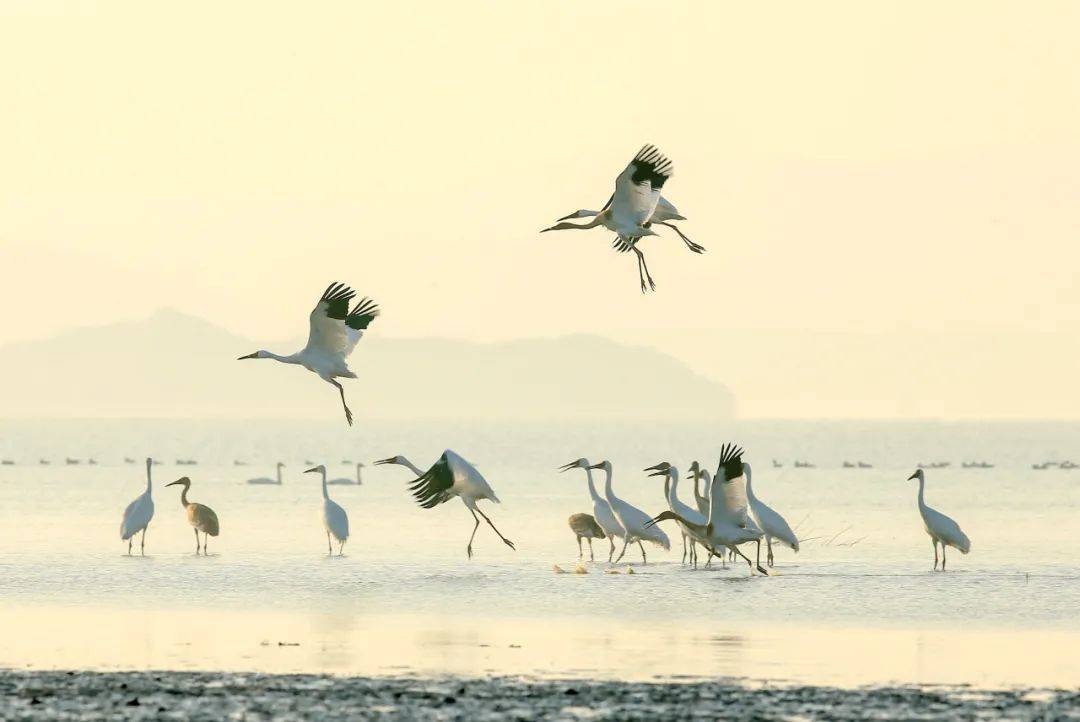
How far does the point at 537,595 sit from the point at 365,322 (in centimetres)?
399

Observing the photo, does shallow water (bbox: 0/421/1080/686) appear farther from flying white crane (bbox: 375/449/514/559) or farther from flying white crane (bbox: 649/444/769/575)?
flying white crane (bbox: 375/449/514/559)

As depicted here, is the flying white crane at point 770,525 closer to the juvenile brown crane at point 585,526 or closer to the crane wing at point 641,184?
the juvenile brown crane at point 585,526

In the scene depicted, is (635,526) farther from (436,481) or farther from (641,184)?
(641,184)

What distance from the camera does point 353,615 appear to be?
67.7ft

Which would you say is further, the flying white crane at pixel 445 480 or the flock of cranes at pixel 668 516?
the flock of cranes at pixel 668 516

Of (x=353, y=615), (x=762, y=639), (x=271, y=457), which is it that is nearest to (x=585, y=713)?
(x=762, y=639)

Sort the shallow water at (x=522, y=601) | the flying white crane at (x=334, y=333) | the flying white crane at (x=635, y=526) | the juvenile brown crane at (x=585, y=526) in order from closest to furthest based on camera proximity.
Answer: the shallow water at (x=522, y=601), the flying white crane at (x=334, y=333), the flying white crane at (x=635, y=526), the juvenile brown crane at (x=585, y=526)

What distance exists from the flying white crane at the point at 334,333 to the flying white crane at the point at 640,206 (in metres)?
3.82

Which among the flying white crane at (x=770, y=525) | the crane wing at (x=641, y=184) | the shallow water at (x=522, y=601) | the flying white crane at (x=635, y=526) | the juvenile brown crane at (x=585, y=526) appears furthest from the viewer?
the juvenile brown crane at (x=585, y=526)

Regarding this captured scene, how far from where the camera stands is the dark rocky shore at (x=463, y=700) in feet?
42.7

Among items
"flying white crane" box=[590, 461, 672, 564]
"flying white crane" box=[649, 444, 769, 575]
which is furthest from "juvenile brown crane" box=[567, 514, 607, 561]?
"flying white crane" box=[649, 444, 769, 575]

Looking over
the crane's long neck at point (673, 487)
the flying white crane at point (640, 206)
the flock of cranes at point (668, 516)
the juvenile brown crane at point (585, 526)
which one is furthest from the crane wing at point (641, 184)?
the juvenile brown crane at point (585, 526)

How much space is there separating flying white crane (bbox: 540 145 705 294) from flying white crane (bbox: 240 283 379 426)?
12.5ft

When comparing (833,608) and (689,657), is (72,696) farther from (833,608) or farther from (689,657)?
(833,608)
